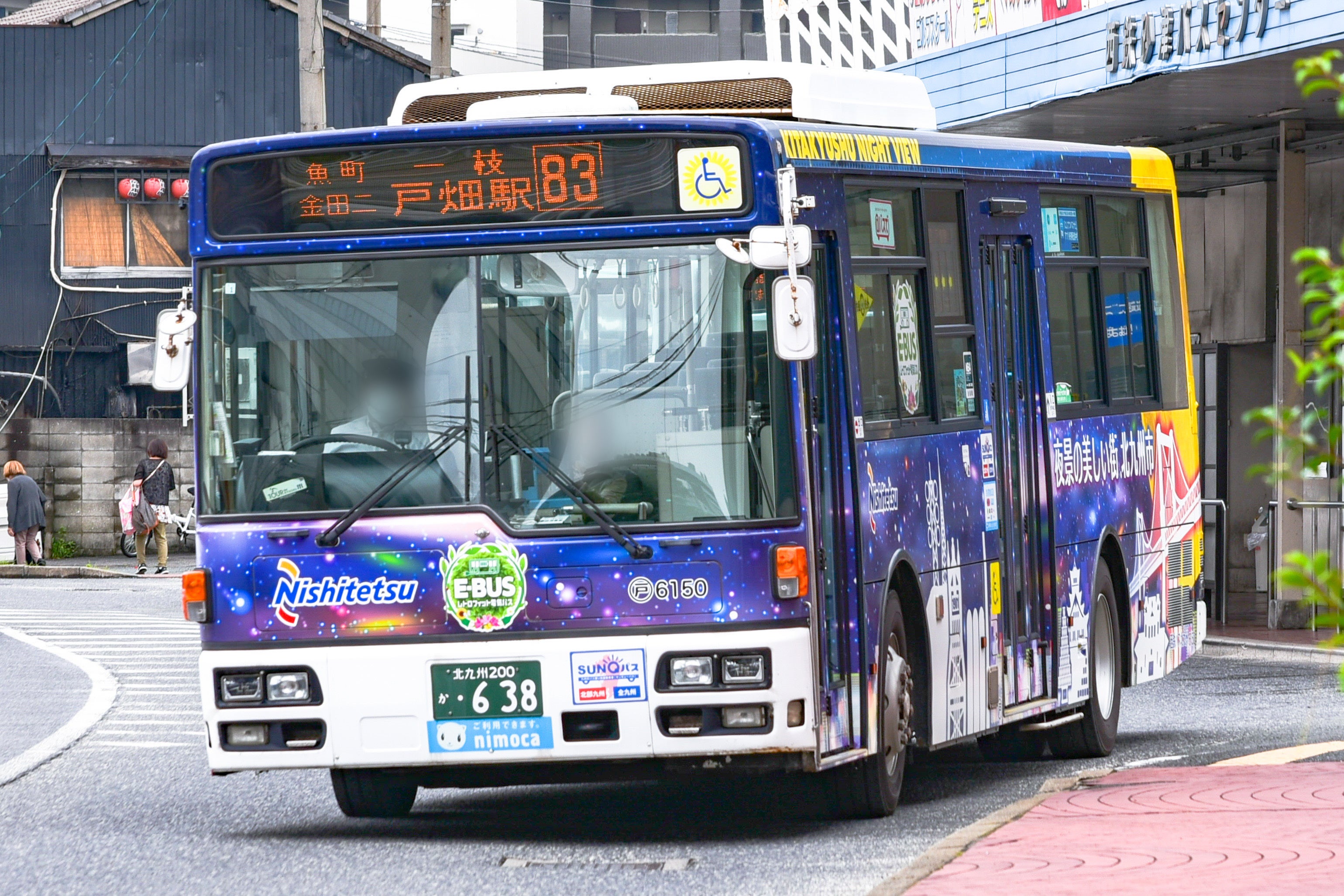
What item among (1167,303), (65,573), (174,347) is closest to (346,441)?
(174,347)

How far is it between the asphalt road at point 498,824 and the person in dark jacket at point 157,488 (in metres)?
16.5

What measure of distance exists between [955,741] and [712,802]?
1.15 m

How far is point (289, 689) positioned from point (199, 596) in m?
0.53

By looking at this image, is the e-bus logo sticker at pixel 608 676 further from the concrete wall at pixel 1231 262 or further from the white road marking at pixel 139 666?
the concrete wall at pixel 1231 262

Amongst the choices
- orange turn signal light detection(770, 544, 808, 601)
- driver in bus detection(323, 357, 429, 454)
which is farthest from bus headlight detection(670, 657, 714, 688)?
driver in bus detection(323, 357, 429, 454)

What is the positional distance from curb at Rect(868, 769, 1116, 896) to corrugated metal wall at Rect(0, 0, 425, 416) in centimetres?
2880

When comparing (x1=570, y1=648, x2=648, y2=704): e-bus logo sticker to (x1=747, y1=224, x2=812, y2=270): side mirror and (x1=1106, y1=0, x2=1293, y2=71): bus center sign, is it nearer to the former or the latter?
(x1=747, y1=224, x2=812, y2=270): side mirror

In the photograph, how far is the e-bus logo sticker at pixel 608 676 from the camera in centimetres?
866

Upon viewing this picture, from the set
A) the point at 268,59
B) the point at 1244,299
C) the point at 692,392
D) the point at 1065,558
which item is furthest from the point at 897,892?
the point at 268,59

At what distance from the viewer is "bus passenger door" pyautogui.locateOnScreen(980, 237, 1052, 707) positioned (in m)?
11.0

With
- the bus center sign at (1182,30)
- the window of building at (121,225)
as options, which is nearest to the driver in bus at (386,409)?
the bus center sign at (1182,30)

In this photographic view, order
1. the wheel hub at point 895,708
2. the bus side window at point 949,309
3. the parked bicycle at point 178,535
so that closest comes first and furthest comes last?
the wheel hub at point 895,708
the bus side window at point 949,309
the parked bicycle at point 178,535

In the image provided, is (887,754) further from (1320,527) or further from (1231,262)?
(1231,262)

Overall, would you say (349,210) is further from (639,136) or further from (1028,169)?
(1028,169)
